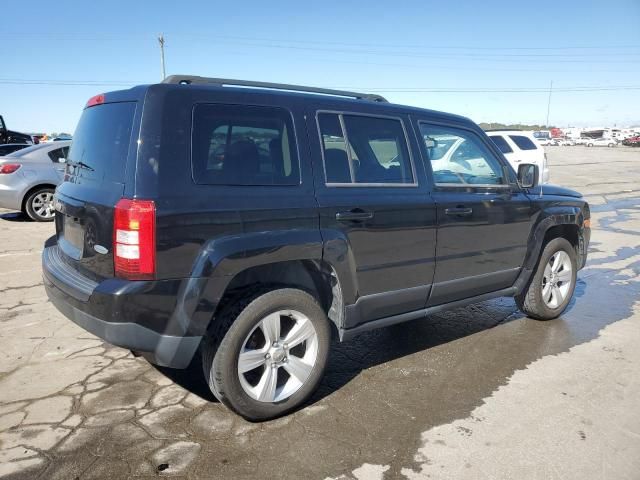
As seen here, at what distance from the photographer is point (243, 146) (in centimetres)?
296

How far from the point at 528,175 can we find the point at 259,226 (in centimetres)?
261

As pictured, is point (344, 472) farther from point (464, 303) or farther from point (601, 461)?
point (464, 303)

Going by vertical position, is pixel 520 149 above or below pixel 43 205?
above

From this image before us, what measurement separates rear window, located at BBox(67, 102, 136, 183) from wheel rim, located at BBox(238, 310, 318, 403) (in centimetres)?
117

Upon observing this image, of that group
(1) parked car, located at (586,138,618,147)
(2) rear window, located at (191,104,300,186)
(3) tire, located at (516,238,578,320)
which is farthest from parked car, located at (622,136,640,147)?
(2) rear window, located at (191,104,300,186)

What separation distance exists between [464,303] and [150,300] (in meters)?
2.52

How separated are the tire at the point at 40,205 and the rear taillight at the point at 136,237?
8.50 meters

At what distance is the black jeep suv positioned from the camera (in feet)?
8.65

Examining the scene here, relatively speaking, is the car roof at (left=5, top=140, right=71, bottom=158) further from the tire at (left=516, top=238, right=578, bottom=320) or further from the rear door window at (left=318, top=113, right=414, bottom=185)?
the tire at (left=516, top=238, right=578, bottom=320)

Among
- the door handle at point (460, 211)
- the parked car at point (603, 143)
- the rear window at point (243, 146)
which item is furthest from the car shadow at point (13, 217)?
the parked car at point (603, 143)

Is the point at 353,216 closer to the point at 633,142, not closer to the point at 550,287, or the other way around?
the point at 550,287

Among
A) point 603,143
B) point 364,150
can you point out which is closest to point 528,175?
point 364,150

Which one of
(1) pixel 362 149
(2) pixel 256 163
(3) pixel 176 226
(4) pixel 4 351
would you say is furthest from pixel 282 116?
(4) pixel 4 351

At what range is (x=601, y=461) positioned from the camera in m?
2.71
